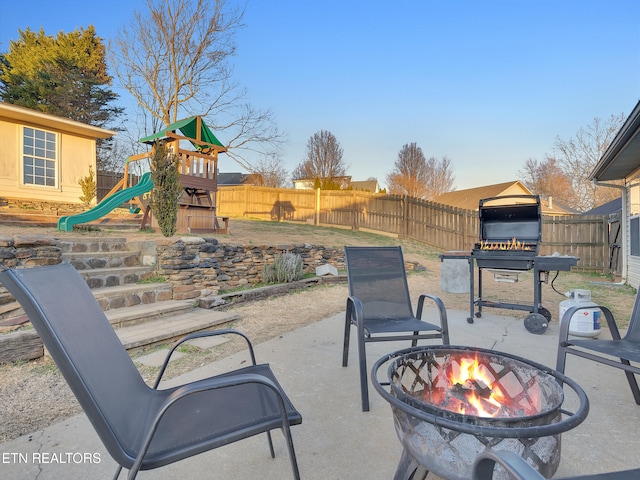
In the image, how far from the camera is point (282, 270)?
6.38m

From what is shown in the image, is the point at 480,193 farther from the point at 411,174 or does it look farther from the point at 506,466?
the point at 506,466

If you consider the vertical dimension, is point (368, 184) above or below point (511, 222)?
above

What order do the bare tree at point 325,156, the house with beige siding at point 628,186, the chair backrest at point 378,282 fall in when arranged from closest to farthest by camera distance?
the chair backrest at point 378,282, the house with beige siding at point 628,186, the bare tree at point 325,156

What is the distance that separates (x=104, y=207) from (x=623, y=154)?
33.3ft

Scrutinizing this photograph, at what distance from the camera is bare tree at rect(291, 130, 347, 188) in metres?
29.8

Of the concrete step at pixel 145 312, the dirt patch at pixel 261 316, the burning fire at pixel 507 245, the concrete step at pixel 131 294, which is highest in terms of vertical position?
the burning fire at pixel 507 245

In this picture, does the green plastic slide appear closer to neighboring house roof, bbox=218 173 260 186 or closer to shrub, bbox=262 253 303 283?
shrub, bbox=262 253 303 283

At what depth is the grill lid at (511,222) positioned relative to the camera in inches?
172

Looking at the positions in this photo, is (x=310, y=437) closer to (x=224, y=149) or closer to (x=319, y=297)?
(x=319, y=297)

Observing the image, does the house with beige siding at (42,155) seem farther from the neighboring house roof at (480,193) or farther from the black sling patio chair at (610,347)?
the neighboring house roof at (480,193)

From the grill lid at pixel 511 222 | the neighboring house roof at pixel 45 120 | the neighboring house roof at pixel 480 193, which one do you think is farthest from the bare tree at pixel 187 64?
the neighboring house roof at pixel 480 193

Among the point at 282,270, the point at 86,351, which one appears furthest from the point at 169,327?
the point at 282,270

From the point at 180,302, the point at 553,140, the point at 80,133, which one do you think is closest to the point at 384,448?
the point at 180,302

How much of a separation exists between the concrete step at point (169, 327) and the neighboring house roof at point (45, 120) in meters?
8.68
